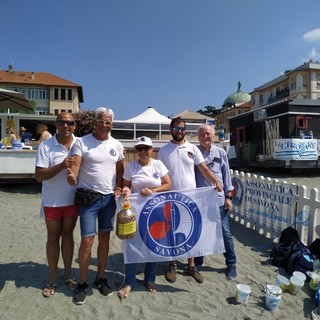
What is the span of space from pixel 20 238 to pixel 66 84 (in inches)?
2119

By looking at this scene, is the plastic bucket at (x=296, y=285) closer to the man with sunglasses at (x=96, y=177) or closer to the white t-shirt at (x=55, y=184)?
the man with sunglasses at (x=96, y=177)

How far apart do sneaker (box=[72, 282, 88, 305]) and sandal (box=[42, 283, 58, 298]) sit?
0.91ft

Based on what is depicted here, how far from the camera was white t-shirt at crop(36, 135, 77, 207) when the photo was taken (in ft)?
9.60

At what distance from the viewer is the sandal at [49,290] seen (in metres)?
3.03

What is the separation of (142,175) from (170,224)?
705 mm

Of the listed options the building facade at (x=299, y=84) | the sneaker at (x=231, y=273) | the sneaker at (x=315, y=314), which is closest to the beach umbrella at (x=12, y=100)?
the sneaker at (x=231, y=273)

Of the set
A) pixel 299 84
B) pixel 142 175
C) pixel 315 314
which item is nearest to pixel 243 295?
pixel 315 314

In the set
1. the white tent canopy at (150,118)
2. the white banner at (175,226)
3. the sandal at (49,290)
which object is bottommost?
the sandal at (49,290)

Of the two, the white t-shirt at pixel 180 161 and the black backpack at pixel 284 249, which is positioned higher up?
the white t-shirt at pixel 180 161

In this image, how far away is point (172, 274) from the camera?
353cm

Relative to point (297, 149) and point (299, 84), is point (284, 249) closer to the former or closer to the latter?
point (297, 149)

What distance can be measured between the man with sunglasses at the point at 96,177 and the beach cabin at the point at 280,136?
43.1 feet

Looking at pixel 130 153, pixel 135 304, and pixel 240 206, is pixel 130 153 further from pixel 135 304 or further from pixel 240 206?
pixel 135 304

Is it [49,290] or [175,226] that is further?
[175,226]
